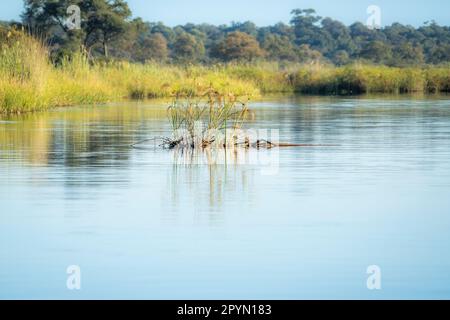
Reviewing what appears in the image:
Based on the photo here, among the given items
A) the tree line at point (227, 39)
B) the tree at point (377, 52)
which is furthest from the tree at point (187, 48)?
the tree at point (377, 52)

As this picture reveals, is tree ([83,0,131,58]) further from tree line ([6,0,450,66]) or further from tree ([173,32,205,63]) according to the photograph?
tree ([173,32,205,63])

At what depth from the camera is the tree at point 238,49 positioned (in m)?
90.0

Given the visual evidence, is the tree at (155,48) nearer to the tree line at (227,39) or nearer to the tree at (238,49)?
the tree line at (227,39)

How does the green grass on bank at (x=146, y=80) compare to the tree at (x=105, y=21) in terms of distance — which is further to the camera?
the tree at (x=105, y=21)

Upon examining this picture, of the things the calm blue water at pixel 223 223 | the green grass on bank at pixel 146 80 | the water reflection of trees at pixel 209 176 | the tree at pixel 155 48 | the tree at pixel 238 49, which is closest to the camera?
the calm blue water at pixel 223 223

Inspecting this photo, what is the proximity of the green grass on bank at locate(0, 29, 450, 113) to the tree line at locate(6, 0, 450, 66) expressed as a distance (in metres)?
3.47

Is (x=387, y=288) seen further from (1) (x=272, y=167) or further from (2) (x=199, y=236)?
(1) (x=272, y=167)

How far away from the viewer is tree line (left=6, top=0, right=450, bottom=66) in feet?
224

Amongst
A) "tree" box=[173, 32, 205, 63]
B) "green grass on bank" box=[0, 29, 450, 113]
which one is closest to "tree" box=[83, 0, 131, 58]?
"green grass on bank" box=[0, 29, 450, 113]

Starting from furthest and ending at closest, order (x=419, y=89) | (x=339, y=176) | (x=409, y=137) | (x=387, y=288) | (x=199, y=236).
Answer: (x=419, y=89) → (x=409, y=137) → (x=339, y=176) → (x=199, y=236) → (x=387, y=288)

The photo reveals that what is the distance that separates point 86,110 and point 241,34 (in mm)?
59904
